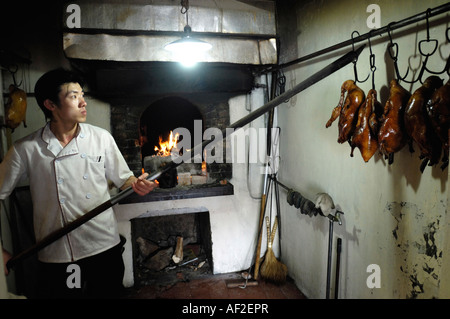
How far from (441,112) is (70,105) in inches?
110

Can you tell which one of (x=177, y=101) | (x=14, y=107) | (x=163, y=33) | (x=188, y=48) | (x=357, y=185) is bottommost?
(x=357, y=185)

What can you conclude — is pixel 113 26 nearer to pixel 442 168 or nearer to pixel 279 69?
pixel 279 69

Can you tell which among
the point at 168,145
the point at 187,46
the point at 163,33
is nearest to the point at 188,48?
the point at 187,46

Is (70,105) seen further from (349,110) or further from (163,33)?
(349,110)

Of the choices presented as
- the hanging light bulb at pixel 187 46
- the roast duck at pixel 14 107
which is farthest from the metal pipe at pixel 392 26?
the roast duck at pixel 14 107

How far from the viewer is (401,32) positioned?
2.11 m

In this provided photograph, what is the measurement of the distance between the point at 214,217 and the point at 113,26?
2.98 m

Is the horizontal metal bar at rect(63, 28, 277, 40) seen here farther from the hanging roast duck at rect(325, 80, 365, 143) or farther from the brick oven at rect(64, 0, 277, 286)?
the hanging roast duck at rect(325, 80, 365, 143)

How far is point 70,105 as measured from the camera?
2438 millimetres

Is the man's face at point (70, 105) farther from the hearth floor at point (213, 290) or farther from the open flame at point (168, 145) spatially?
the hearth floor at point (213, 290)

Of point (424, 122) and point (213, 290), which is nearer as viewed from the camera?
point (424, 122)

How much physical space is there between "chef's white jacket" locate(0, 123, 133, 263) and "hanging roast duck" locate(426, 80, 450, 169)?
9.07 feet

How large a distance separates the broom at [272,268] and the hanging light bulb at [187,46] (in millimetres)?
2760

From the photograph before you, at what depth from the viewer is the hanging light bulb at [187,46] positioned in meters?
2.73
